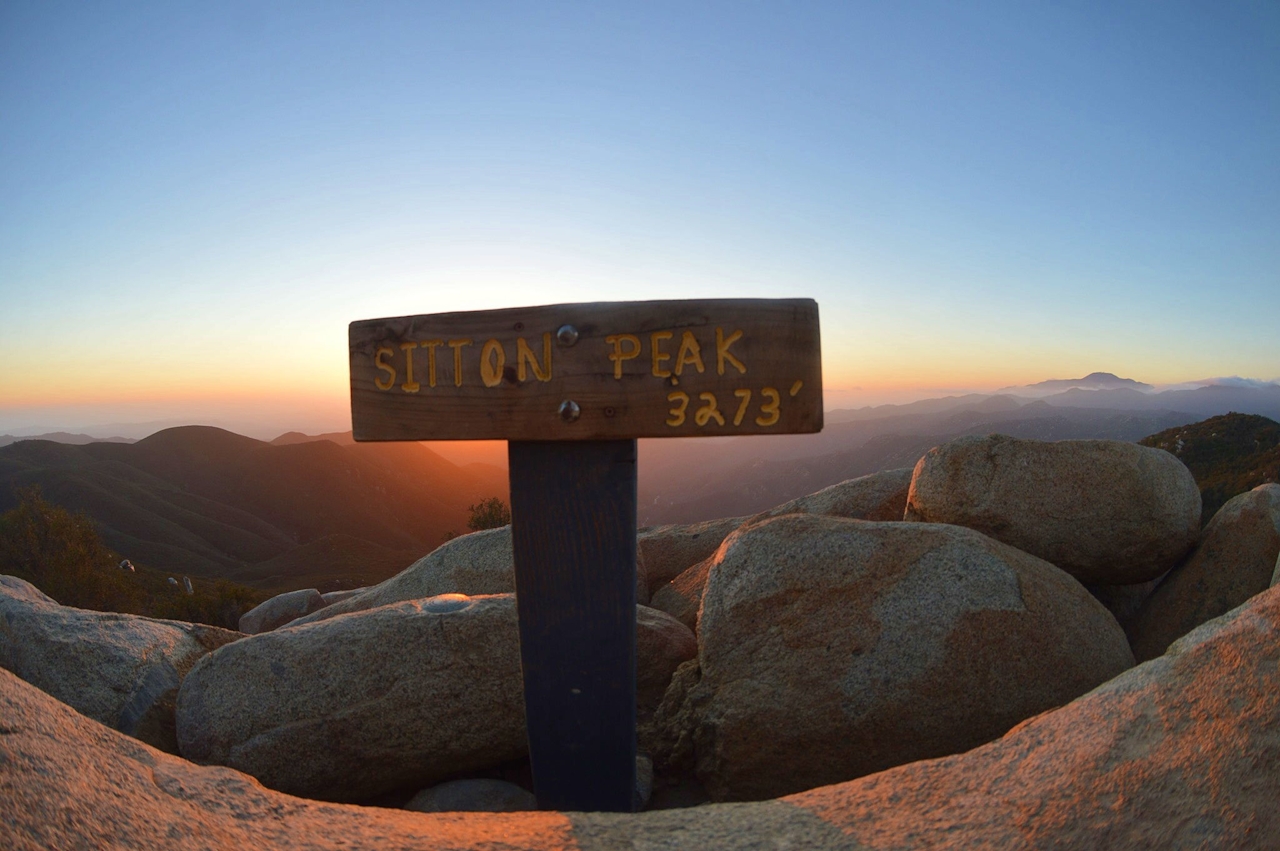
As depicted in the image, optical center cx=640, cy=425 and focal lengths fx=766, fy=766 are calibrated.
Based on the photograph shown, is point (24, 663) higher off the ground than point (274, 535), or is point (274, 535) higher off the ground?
point (24, 663)

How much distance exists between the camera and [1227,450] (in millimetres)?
20781

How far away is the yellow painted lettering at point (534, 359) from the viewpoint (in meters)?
3.40

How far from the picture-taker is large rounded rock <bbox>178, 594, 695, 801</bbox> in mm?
4699

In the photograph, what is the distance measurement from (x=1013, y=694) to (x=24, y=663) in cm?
658

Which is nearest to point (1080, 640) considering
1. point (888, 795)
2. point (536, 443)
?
point (888, 795)

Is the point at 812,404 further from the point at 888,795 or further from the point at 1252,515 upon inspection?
the point at 1252,515

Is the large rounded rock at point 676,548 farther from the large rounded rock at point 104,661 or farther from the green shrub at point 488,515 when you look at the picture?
the green shrub at point 488,515

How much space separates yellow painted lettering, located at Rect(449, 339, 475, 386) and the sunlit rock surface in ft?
5.91

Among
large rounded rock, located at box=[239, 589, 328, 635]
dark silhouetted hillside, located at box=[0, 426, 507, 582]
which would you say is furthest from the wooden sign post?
dark silhouetted hillside, located at box=[0, 426, 507, 582]

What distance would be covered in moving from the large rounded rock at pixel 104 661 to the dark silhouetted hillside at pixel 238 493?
65.9m

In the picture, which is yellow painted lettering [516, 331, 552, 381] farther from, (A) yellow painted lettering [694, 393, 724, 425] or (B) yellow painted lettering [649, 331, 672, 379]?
(A) yellow painted lettering [694, 393, 724, 425]

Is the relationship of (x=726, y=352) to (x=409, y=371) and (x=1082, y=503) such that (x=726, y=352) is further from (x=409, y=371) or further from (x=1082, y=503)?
(x=1082, y=503)

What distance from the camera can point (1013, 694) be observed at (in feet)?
14.9

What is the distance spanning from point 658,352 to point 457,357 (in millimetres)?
937
